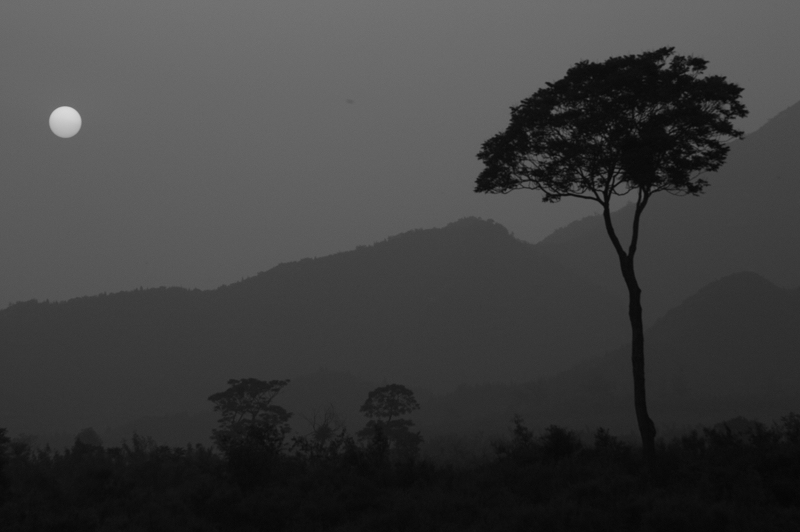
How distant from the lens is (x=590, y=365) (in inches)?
5271

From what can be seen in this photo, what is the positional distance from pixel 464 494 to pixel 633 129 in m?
10.2

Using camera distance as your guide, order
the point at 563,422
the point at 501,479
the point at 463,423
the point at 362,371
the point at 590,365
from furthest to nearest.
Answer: the point at 362,371
the point at 590,365
the point at 463,423
the point at 563,422
the point at 501,479

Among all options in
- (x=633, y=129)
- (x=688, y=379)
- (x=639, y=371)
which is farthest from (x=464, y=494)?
(x=688, y=379)

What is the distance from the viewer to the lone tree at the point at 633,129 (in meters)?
17.7

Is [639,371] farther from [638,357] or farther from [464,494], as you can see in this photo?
→ [464,494]

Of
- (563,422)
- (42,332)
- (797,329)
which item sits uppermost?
(42,332)

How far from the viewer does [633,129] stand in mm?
18281

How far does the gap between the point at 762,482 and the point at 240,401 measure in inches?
2784

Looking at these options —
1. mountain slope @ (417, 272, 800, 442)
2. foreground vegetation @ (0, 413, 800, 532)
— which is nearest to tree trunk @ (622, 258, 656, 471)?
foreground vegetation @ (0, 413, 800, 532)

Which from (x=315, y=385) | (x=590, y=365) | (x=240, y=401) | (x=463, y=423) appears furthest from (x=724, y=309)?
(x=240, y=401)

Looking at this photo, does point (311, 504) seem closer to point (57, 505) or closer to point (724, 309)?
point (57, 505)

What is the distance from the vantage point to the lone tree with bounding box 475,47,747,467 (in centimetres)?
1766

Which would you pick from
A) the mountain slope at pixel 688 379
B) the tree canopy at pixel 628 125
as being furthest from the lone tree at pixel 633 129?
the mountain slope at pixel 688 379

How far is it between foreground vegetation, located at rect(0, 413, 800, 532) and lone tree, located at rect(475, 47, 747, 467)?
2126mm
